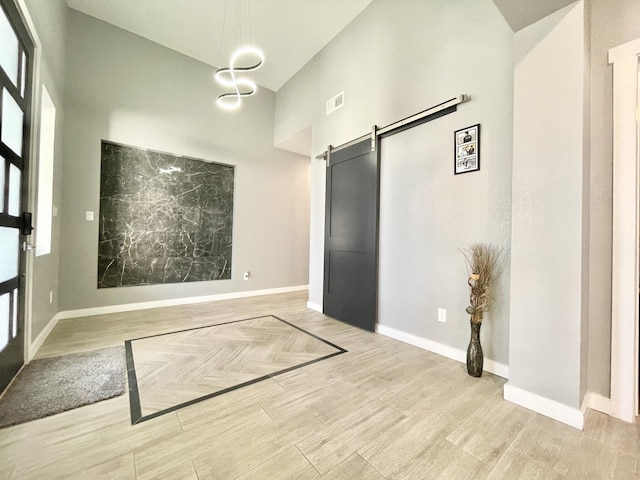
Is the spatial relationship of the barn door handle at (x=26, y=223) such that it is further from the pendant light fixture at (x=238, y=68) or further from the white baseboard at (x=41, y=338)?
the pendant light fixture at (x=238, y=68)

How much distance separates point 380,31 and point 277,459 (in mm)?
4013

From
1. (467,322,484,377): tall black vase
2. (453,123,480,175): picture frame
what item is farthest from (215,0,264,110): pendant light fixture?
(467,322,484,377): tall black vase

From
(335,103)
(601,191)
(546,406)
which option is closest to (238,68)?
(335,103)

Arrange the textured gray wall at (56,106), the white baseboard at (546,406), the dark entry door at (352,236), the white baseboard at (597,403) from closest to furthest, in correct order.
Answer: the white baseboard at (546,406) → the white baseboard at (597,403) → the textured gray wall at (56,106) → the dark entry door at (352,236)

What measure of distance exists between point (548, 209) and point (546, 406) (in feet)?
3.92

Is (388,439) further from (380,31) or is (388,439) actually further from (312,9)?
(312,9)

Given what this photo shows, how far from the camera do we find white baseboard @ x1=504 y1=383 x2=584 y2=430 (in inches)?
58.1

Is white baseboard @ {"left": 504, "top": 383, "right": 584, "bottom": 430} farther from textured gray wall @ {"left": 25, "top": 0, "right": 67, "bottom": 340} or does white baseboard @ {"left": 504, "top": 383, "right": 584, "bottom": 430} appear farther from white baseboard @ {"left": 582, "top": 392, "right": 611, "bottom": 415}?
textured gray wall @ {"left": 25, "top": 0, "right": 67, "bottom": 340}

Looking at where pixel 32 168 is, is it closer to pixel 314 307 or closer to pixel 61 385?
pixel 61 385

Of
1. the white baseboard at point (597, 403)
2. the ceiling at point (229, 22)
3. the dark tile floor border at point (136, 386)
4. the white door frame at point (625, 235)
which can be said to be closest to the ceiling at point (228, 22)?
the ceiling at point (229, 22)

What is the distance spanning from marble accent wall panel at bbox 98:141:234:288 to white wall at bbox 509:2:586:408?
4.16m

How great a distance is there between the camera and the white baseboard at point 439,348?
2.03 meters

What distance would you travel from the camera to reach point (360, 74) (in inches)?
130

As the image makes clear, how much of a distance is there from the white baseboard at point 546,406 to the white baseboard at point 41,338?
11.9ft
